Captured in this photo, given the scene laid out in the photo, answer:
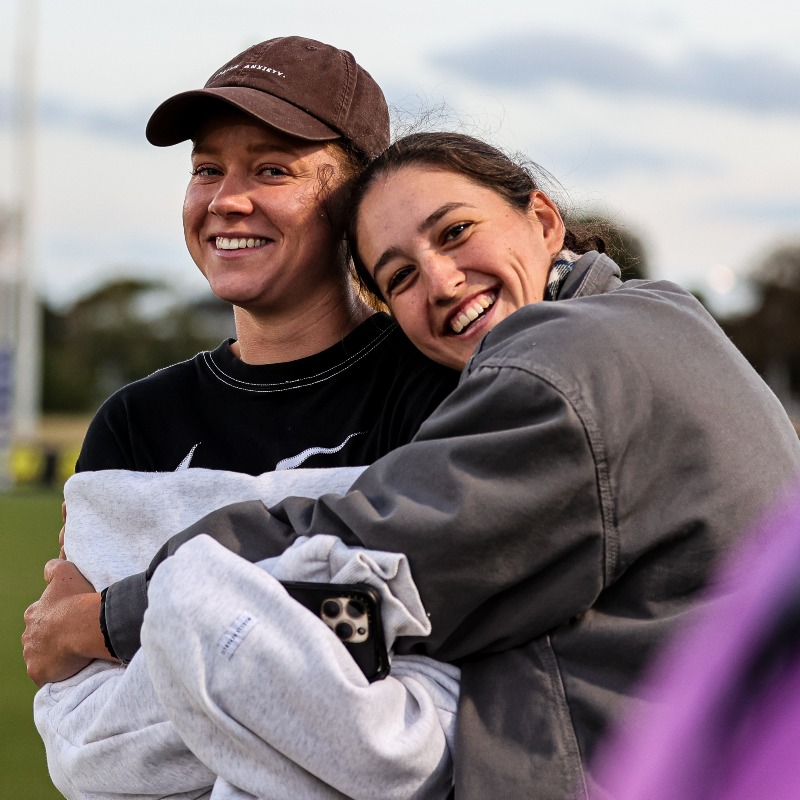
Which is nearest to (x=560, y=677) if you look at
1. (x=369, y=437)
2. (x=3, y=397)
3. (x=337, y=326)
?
(x=369, y=437)

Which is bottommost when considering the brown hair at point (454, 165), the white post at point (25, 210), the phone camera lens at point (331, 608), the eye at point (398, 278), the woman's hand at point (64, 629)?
the white post at point (25, 210)

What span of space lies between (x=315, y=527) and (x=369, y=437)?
639 millimetres

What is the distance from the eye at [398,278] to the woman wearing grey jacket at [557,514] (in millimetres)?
551

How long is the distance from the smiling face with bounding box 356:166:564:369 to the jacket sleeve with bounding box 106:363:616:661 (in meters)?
0.58

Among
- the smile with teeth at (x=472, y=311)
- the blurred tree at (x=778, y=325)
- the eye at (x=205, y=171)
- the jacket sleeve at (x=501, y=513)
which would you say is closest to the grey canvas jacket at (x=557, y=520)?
the jacket sleeve at (x=501, y=513)

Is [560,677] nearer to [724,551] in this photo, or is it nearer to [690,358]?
[724,551]

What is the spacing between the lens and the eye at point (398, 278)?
8.13 feet

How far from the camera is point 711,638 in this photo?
Answer: 1818 mm

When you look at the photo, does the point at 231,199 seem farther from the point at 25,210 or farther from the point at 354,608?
the point at 25,210

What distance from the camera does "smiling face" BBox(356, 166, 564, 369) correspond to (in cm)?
238

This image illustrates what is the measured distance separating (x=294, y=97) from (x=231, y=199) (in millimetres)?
271

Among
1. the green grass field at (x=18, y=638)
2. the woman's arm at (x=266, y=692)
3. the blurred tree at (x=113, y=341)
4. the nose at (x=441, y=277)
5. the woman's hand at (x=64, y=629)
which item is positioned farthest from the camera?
the blurred tree at (x=113, y=341)

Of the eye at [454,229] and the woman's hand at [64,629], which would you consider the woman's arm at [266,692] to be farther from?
the eye at [454,229]

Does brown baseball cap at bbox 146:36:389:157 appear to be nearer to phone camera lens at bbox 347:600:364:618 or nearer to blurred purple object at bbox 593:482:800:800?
phone camera lens at bbox 347:600:364:618
